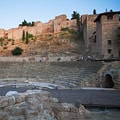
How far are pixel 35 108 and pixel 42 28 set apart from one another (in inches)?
2288

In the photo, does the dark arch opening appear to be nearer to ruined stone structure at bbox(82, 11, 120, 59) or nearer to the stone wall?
ruined stone structure at bbox(82, 11, 120, 59)

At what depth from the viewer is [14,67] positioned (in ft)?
107

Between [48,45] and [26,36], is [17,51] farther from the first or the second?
[26,36]

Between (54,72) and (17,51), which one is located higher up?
(17,51)

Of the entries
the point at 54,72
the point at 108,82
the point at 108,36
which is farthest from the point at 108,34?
the point at 54,72

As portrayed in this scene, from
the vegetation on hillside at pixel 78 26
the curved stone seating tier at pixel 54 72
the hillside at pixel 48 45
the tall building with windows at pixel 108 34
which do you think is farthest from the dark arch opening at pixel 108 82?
the vegetation on hillside at pixel 78 26

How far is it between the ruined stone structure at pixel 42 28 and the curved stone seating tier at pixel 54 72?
95.7 feet

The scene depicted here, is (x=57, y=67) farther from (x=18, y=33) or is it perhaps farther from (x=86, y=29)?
(x=18, y=33)

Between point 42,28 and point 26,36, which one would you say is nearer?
point 26,36

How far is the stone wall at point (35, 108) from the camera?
8.18 m

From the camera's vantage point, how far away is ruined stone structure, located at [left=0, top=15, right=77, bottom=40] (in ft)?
202

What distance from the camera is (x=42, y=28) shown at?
215 feet

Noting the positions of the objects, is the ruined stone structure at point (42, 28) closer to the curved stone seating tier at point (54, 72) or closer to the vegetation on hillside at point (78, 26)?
the vegetation on hillside at point (78, 26)

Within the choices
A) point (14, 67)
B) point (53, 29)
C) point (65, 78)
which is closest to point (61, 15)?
point (53, 29)
